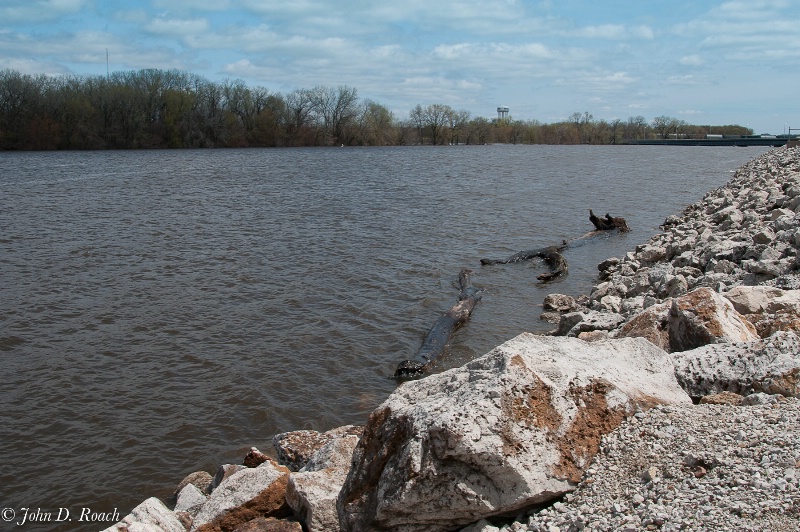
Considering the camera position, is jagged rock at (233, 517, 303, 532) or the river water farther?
the river water

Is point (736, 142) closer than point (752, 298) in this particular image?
No

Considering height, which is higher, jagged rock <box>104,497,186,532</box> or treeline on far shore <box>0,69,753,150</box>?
treeline on far shore <box>0,69,753,150</box>

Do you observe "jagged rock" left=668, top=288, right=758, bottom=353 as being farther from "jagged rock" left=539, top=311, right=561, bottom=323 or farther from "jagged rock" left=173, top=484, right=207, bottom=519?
"jagged rock" left=539, top=311, right=561, bottom=323

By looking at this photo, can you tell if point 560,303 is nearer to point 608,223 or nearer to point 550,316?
point 550,316

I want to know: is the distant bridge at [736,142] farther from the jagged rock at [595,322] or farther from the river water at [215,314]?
the jagged rock at [595,322]

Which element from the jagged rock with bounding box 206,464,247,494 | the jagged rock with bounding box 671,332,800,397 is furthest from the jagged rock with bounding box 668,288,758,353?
the jagged rock with bounding box 206,464,247,494

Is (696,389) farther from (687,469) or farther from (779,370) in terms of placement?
(687,469)

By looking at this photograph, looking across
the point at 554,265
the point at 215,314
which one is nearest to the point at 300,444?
the point at 215,314

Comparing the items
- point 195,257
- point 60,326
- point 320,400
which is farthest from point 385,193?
point 320,400

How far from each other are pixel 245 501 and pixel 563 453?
8.44 ft

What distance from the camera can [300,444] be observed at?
6.62 meters

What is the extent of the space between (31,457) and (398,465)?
5.76 meters

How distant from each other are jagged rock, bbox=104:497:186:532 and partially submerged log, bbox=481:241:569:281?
1192cm

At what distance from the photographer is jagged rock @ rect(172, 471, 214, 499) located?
6.84 meters
